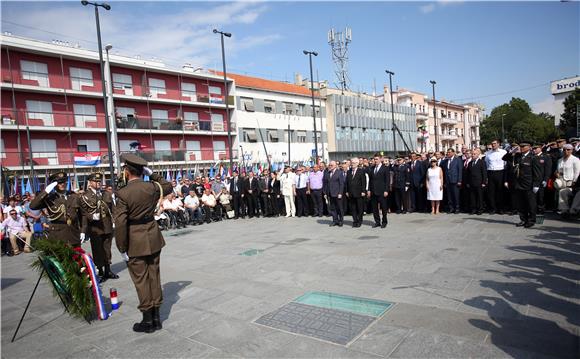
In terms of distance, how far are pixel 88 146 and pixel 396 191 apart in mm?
29521

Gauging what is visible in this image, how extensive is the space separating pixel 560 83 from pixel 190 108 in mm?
67370

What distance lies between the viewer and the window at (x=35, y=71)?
2897 cm

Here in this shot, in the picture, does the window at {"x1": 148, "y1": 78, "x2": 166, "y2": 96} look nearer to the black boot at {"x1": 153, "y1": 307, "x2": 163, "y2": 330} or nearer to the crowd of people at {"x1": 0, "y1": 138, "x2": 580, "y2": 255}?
the crowd of people at {"x1": 0, "y1": 138, "x2": 580, "y2": 255}

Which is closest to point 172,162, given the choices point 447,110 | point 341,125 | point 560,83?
point 341,125

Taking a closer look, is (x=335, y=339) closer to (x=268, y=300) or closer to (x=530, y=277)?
(x=268, y=300)

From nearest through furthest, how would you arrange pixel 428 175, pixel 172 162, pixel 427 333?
pixel 427 333 < pixel 428 175 < pixel 172 162

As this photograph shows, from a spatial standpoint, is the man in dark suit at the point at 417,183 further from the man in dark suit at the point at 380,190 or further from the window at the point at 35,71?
the window at the point at 35,71

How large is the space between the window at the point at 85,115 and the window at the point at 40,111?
199cm

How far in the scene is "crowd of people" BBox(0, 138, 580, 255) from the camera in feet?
30.2

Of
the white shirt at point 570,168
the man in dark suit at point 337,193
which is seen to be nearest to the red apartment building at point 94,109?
the man in dark suit at point 337,193

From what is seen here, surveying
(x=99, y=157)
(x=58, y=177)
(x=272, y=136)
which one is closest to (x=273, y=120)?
→ (x=272, y=136)

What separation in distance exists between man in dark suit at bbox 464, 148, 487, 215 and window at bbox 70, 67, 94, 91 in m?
33.1

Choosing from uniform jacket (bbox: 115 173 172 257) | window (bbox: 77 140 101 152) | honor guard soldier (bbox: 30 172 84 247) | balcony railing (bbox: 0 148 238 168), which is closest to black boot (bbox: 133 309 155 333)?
uniform jacket (bbox: 115 173 172 257)

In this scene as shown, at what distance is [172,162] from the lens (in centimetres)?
3609
